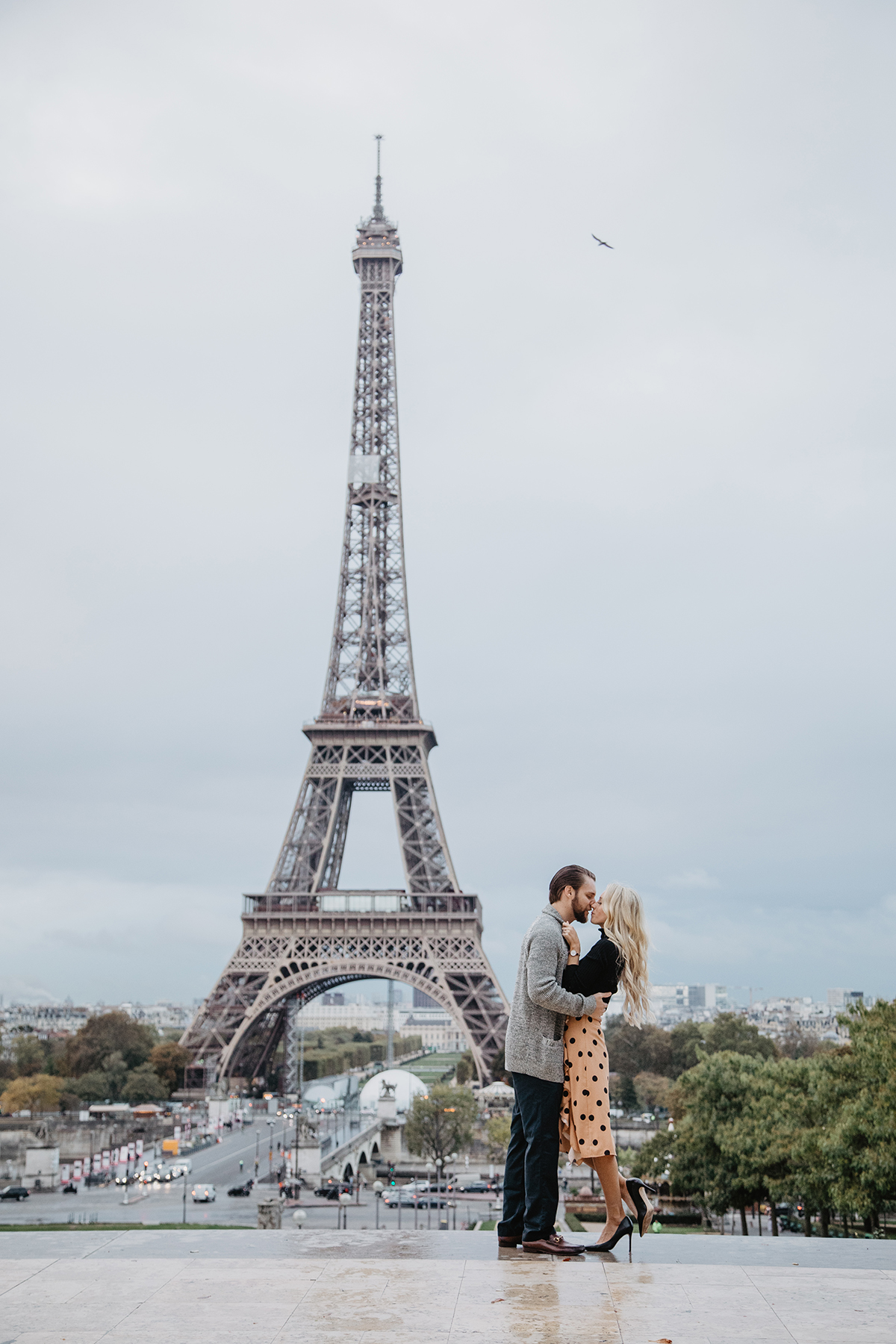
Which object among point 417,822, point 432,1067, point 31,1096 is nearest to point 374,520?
point 417,822

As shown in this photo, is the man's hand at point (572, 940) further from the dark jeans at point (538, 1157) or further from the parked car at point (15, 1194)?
the parked car at point (15, 1194)

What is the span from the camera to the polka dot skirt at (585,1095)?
7043mm

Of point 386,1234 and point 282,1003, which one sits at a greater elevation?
point 282,1003

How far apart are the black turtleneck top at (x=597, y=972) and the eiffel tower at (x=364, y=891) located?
45.0m

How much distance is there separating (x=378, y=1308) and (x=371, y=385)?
60967mm

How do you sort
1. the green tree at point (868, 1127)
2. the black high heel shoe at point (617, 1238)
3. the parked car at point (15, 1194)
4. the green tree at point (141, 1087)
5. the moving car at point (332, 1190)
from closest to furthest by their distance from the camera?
the black high heel shoe at point (617, 1238) < the green tree at point (868, 1127) < the parked car at point (15, 1194) < the moving car at point (332, 1190) < the green tree at point (141, 1087)

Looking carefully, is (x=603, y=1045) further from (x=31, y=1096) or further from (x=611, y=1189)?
(x=31, y=1096)

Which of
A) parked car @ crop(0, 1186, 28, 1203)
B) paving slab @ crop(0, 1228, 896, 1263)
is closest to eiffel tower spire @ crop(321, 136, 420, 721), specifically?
parked car @ crop(0, 1186, 28, 1203)

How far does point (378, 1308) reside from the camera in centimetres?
547

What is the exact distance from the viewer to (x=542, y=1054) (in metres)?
7.12

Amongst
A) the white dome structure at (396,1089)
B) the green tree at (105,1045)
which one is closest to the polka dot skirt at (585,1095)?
the green tree at (105,1045)

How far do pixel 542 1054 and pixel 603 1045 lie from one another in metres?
0.37

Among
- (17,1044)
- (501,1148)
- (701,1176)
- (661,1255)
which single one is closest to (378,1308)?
(661,1255)

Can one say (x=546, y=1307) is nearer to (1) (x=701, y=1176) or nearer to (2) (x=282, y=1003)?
(1) (x=701, y=1176)
